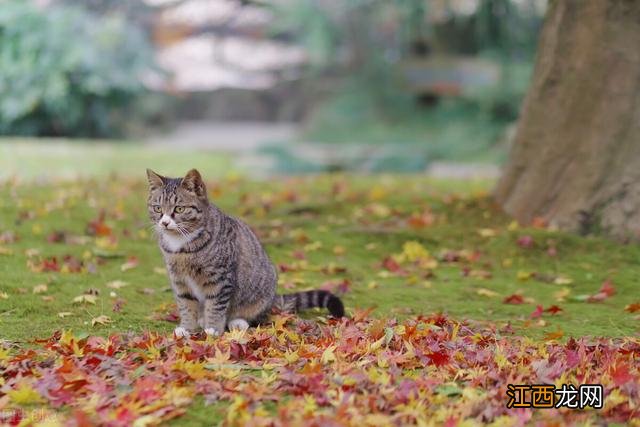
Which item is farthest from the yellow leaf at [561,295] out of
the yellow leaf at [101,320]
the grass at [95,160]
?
the grass at [95,160]

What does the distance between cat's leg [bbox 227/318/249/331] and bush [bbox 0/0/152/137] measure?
15.6 metres

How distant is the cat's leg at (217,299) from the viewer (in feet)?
18.5

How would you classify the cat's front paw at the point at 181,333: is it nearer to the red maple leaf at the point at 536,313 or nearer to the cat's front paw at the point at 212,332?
the cat's front paw at the point at 212,332

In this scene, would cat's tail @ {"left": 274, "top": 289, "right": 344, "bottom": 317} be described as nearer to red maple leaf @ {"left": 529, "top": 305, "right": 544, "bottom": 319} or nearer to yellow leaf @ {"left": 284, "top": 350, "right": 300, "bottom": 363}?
yellow leaf @ {"left": 284, "top": 350, "right": 300, "bottom": 363}

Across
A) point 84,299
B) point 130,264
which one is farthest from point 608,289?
point 84,299

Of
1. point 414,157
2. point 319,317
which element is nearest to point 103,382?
point 319,317

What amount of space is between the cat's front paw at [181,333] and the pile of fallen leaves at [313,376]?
3.5 inches

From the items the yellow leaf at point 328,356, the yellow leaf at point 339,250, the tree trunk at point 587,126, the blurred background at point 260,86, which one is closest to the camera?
the yellow leaf at point 328,356

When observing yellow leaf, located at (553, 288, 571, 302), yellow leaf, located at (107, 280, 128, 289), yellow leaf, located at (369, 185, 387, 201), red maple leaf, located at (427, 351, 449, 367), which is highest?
yellow leaf, located at (369, 185, 387, 201)

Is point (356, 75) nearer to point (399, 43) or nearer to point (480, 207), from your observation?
point (399, 43)

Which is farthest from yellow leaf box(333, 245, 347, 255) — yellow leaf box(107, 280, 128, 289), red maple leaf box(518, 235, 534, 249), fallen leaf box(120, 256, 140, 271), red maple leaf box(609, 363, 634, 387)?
red maple leaf box(609, 363, 634, 387)

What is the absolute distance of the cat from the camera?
563 cm

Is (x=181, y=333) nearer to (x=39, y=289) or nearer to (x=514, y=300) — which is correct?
(x=39, y=289)

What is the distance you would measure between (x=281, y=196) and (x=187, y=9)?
734 inches
